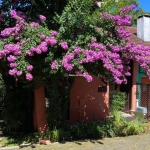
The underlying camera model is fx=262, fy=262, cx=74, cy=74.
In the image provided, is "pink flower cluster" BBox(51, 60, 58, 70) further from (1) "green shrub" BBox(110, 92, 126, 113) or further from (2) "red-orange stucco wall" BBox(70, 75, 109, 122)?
(1) "green shrub" BBox(110, 92, 126, 113)

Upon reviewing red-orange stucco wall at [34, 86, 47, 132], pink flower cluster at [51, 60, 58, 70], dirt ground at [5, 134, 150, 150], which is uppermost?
pink flower cluster at [51, 60, 58, 70]

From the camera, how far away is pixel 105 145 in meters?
7.61

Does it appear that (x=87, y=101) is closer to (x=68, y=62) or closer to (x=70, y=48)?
(x=70, y=48)

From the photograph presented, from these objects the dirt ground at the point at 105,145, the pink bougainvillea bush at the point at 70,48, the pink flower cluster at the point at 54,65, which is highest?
the pink bougainvillea bush at the point at 70,48

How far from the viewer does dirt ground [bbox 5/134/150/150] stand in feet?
24.0

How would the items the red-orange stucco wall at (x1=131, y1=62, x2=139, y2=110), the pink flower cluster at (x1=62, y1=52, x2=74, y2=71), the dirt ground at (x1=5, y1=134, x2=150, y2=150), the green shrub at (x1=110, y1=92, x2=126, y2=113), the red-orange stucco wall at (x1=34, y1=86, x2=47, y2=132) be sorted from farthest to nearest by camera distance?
1. the red-orange stucco wall at (x1=131, y1=62, x2=139, y2=110)
2. the green shrub at (x1=110, y1=92, x2=126, y2=113)
3. the red-orange stucco wall at (x1=34, y1=86, x2=47, y2=132)
4. the dirt ground at (x1=5, y1=134, x2=150, y2=150)
5. the pink flower cluster at (x1=62, y1=52, x2=74, y2=71)

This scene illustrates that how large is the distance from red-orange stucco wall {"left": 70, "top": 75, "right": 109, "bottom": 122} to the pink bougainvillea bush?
3.46 m

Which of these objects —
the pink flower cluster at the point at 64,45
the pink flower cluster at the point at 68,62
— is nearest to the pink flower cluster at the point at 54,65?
the pink flower cluster at the point at 68,62

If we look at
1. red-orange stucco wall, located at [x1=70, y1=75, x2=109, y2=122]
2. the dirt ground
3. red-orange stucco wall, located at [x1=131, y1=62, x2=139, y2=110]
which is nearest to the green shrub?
red-orange stucco wall, located at [x1=70, y1=75, x2=109, y2=122]

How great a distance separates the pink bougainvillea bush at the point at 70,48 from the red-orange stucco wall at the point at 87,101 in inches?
136

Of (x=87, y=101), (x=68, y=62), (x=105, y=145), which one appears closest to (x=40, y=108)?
(x=105, y=145)

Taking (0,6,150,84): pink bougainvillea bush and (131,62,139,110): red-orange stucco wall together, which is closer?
(0,6,150,84): pink bougainvillea bush

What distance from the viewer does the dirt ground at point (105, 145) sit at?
7316 mm

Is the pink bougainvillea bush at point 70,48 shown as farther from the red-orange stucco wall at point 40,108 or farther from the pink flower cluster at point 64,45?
the red-orange stucco wall at point 40,108
